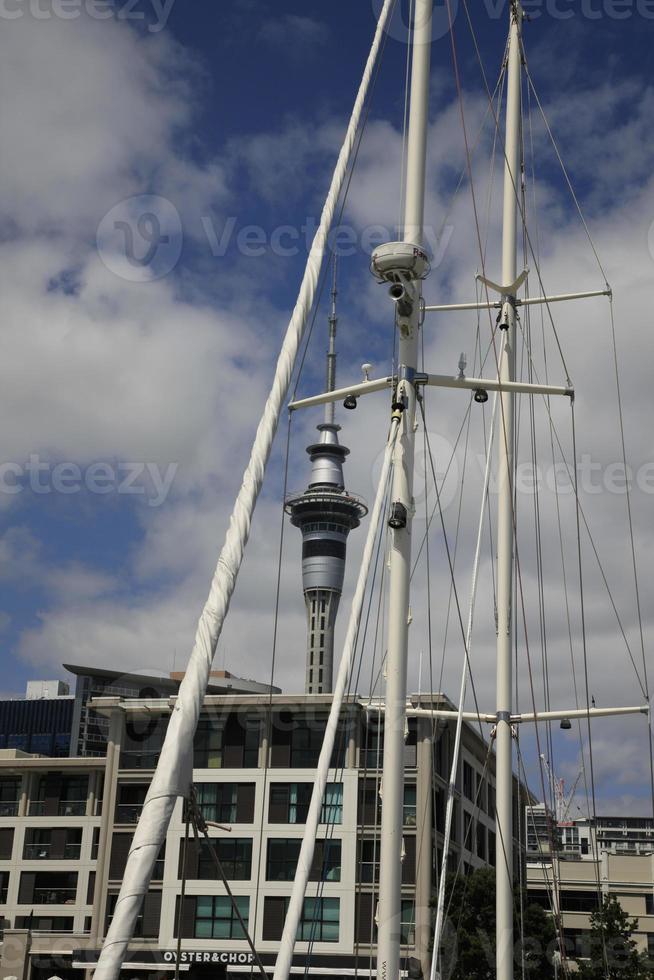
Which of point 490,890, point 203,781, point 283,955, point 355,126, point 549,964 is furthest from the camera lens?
point 203,781

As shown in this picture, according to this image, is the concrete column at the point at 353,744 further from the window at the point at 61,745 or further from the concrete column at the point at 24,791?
the window at the point at 61,745

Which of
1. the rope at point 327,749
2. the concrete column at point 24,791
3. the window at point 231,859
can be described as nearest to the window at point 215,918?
the window at point 231,859

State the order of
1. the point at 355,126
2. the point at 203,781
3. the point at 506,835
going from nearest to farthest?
1. the point at 355,126
2. the point at 506,835
3. the point at 203,781

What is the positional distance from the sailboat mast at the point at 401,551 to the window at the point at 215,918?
182 ft

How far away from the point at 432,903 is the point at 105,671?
84.0 meters

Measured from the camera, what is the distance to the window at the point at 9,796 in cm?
8200

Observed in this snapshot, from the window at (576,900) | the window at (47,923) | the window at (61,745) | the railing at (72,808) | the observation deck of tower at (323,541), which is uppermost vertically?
the observation deck of tower at (323,541)

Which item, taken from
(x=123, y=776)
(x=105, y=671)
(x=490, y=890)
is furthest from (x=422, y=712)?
(x=105, y=671)

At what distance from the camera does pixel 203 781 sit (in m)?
69.9

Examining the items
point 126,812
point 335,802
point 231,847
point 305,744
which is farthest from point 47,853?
point 335,802

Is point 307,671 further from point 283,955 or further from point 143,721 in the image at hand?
point 283,955

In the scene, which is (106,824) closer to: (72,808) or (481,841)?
(72,808)

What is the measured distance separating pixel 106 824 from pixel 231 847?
30.7 ft

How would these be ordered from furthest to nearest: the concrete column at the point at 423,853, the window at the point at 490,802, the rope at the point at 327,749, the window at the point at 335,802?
the window at the point at 490,802
the window at the point at 335,802
the concrete column at the point at 423,853
the rope at the point at 327,749
